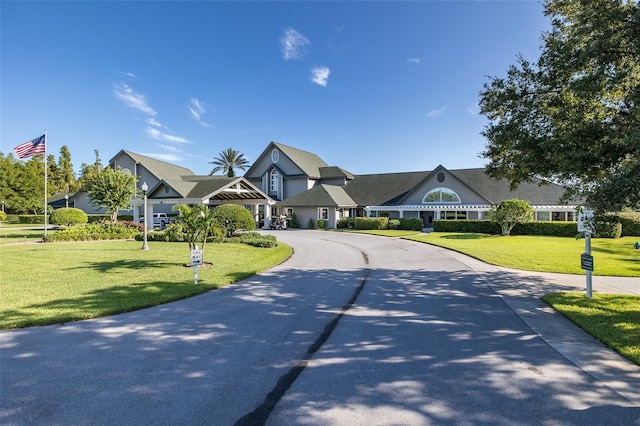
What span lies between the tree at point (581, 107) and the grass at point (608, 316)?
7.35 ft

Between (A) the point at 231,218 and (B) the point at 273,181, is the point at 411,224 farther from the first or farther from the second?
(B) the point at 273,181

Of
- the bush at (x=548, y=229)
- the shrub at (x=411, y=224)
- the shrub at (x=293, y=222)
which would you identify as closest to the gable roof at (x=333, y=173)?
the shrub at (x=293, y=222)

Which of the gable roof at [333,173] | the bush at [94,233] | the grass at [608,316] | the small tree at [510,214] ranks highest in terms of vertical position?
the gable roof at [333,173]

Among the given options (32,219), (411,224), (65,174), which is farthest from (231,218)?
(65,174)

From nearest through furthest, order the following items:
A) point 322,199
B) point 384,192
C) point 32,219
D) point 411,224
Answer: point 411,224, point 322,199, point 384,192, point 32,219

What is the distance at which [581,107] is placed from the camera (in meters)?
9.02

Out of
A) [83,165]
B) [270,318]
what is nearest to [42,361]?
[270,318]

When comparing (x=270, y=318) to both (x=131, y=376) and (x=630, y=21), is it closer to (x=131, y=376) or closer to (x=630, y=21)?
(x=131, y=376)

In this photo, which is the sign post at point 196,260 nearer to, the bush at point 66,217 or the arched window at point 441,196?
the arched window at point 441,196

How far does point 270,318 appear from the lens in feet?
22.6

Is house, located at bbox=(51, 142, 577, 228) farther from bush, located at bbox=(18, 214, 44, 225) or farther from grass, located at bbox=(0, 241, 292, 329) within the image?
grass, located at bbox=(0, 241, 292, 329)

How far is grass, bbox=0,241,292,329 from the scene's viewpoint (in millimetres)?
7117

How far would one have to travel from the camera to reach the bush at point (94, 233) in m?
21.5

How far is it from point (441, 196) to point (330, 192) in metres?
12.1
